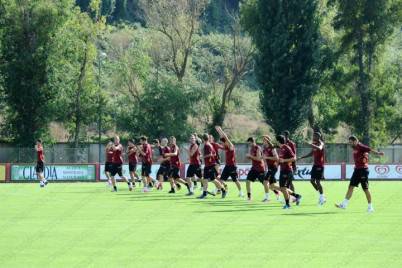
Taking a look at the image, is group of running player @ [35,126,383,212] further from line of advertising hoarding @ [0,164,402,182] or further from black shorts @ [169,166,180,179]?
line of advertising hoarding @ [0,164,402,182]

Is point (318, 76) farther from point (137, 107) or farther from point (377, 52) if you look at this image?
point (137, 107)

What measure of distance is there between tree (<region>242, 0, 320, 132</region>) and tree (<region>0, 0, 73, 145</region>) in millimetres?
14039

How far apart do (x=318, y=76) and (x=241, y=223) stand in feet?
149

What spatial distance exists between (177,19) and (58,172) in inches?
899

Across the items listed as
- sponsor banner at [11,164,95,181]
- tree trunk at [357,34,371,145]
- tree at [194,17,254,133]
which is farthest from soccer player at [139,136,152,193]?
tree at [194,17,254,133]

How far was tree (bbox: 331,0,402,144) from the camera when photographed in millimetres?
68750

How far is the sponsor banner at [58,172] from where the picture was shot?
179 ft

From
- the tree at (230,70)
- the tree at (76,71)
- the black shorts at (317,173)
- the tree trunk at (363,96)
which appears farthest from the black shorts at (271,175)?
the tree at (230,70)

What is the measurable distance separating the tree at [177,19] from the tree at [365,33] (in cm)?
1106

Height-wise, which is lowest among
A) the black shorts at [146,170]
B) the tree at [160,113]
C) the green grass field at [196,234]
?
the green grass field at [196,234]

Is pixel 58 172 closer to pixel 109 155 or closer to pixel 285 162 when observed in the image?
pixel 109 155

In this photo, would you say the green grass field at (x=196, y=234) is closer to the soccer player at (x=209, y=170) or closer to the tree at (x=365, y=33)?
the soccer player at (x=209, y=170)

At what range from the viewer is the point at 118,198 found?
109 feet

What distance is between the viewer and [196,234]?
782 inches
